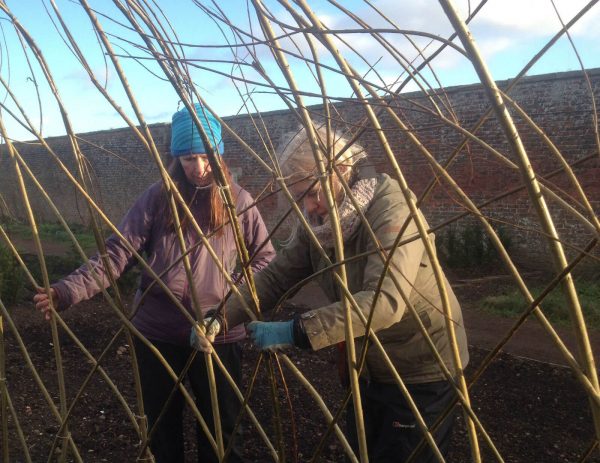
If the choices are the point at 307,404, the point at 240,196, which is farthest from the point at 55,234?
the point at 240,196

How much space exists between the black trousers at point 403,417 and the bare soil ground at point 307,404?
128 cm

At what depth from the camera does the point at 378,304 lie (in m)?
1.43

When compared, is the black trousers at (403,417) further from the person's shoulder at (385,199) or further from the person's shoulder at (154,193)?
the person's shoulder at (154,193)

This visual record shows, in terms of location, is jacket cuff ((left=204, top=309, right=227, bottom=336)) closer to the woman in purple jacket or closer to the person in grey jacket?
the person in grey jacket

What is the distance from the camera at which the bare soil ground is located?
3.28 meters

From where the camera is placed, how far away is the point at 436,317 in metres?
1.73

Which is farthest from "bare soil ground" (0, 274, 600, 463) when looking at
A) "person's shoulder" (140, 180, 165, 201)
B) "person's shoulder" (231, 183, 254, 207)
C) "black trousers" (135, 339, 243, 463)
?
"person's shoulder" (140, 180, 165, 201)

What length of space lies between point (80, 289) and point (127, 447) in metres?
1.42

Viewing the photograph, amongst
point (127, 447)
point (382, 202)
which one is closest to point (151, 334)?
point (382, 202)

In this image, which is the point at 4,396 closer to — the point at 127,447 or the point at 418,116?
the point at 127,447

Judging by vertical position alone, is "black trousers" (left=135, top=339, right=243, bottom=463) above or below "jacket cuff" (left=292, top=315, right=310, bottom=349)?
below

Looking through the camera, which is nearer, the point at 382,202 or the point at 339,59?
the point at 339,59

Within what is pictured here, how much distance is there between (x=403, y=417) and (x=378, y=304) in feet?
1.67

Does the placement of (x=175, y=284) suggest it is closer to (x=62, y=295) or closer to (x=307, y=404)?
(x=62, y=295)
